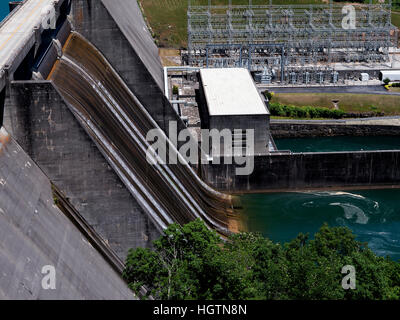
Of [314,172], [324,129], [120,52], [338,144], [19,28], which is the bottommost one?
[314,172]

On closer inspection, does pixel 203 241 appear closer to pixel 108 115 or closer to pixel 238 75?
pixel 108 115

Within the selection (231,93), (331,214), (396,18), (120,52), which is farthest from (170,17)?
(331,214)

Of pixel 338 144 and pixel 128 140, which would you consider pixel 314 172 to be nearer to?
pixel 338 144

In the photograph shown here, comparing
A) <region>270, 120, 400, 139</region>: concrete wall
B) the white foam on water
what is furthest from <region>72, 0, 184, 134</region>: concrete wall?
<region>270, 120, 400, 139</region>: concrete wall

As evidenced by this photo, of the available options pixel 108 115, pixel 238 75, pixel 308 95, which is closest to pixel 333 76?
pixel 308 95

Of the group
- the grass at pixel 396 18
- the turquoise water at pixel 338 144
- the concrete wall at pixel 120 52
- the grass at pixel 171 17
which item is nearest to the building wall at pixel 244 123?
the concrete wall at pixel 120 52

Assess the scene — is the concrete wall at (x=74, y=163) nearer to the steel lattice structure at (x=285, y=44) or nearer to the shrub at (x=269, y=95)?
the shrub at (x=269, y=95)
